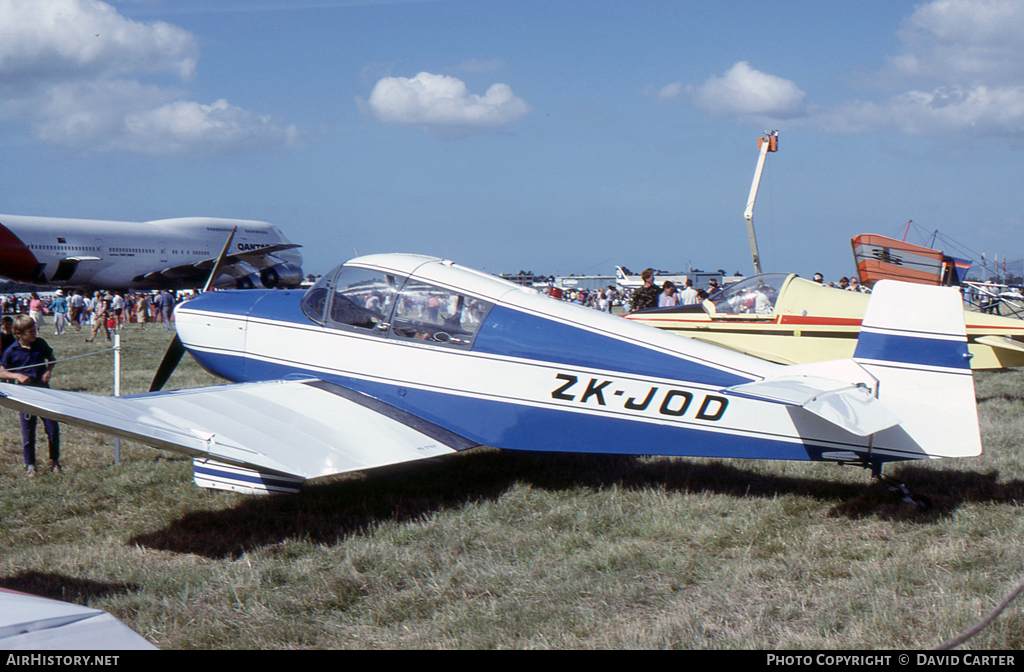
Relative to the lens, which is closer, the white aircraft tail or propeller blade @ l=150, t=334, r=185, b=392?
the white aircraft tail

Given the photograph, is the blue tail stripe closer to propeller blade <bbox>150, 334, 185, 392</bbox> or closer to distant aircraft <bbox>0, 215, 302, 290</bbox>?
propeller blade <bbox>150, 334, 185, 392</bbox>

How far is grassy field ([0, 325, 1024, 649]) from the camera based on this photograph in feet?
10.7

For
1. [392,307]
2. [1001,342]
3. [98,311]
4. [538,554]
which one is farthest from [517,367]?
[98,311]

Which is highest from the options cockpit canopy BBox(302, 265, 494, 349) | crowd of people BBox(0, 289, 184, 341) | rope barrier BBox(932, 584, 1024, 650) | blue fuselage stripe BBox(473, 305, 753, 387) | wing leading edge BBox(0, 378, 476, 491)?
cockpit canopy BBox(302, 265, 494, 349)

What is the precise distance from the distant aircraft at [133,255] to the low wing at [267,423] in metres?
34.0

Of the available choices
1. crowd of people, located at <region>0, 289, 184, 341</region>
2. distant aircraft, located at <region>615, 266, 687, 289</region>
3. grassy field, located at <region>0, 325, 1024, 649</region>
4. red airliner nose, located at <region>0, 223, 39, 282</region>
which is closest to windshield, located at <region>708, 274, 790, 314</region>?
grassy field, located at <region>0, 325, 1024, 649</region>

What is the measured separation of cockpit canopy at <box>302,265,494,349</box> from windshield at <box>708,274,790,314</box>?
470 cm

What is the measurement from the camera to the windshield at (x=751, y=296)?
28.8 ft

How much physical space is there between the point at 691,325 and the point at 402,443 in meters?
5.18

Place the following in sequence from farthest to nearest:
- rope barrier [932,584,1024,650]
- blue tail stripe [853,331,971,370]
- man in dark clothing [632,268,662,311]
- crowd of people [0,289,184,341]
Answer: crowd of people [0,289,184,341] → man in dark clothing [632,268,662,311] → blue tail stripe [853,331,971,370] → rope barrier [932,584,1024,650]

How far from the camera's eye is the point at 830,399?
405 cm

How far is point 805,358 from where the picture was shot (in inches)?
331
